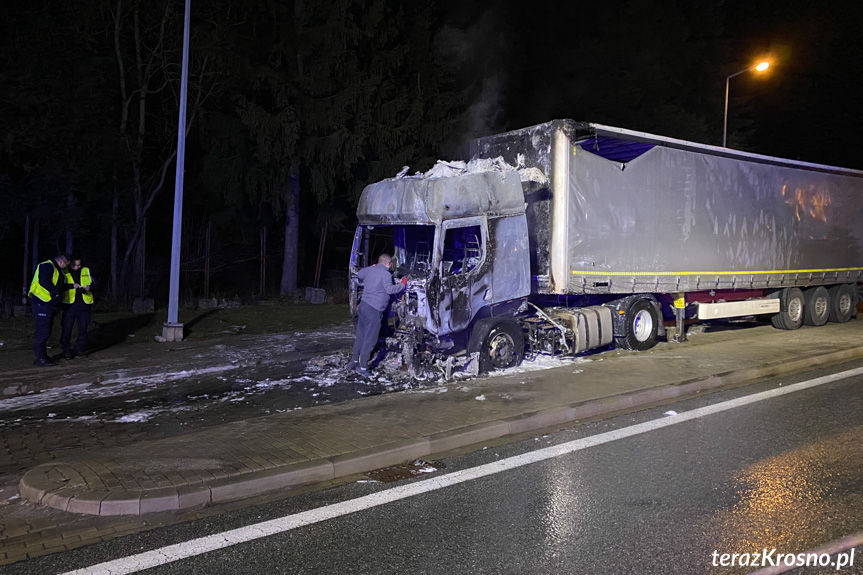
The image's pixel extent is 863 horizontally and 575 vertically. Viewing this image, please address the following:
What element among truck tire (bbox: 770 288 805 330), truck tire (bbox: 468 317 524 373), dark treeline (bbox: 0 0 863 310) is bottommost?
truck tire (bbox: 468 317 524 373)

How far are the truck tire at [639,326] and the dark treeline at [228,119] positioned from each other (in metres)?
7.95

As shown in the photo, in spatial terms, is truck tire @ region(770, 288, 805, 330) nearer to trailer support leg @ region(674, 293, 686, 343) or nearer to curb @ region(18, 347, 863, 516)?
trailer support leg @ region(674, 293, 686, 343)

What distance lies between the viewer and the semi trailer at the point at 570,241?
9867mm

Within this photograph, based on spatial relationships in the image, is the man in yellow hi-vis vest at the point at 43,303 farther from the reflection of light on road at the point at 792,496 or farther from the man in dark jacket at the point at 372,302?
the reflection of light on road at the point at 792,496

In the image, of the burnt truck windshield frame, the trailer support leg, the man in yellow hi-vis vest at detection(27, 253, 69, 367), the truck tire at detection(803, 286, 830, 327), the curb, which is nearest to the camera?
the curb

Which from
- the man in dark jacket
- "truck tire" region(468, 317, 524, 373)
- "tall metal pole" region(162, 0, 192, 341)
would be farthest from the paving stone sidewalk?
"tall metal pole" region(162, 0, 192, 341)

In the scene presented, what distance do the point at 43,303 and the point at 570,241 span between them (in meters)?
8.04

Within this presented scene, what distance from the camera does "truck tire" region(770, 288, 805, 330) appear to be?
15062mm

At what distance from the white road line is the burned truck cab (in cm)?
310

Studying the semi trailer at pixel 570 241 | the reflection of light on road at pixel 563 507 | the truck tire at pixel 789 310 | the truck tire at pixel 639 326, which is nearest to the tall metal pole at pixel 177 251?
the semi trailer at pixel 570 241

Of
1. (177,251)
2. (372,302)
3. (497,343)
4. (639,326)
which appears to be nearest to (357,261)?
(372,302)

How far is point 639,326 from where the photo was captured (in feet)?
40.5

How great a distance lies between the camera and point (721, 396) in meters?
8.92

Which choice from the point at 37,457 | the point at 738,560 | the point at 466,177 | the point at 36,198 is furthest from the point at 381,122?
the point at 738,560
